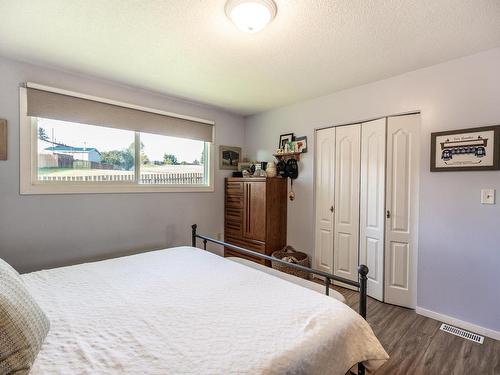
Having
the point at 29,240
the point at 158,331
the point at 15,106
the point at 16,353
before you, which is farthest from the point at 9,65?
the point at 158,331

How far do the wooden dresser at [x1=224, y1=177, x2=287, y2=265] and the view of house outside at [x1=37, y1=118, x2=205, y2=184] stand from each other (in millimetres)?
677

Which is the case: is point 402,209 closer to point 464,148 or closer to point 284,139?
point 464,148

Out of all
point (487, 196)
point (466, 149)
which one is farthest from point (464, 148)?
point (487, 196)

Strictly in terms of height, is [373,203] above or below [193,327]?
above

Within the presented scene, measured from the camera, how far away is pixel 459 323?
87.5 inches

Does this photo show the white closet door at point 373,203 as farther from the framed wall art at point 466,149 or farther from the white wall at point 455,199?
the framed wall art at point 466,149

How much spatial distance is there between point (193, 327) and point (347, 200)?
7.96 feet

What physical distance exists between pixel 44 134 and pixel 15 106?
310 mm

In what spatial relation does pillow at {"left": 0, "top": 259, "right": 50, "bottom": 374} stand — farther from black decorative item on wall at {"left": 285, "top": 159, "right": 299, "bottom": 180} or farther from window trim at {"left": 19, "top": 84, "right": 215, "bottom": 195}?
black decorative item on wall at {"left": 285, "top": 159, "right": 299, "bottom": 180}

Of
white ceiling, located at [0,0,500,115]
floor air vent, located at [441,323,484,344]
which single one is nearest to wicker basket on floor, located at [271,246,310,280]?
floor air vent, located at [441,323,484,344]

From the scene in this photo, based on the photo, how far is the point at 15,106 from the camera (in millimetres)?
2318

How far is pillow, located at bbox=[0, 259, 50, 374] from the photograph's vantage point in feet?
2.70

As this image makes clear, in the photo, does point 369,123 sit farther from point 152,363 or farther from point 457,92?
point 152,363

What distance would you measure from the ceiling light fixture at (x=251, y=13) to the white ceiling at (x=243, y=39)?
0.08 m
